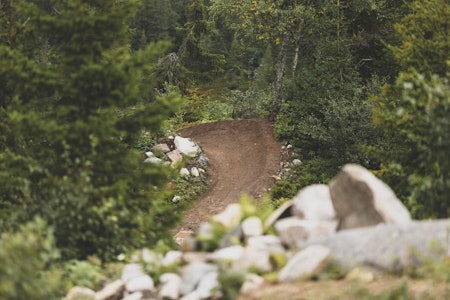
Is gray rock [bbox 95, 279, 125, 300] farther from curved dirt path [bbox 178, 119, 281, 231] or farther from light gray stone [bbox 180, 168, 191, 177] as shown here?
light gray stone [bbox 180, 168, 191, 177]

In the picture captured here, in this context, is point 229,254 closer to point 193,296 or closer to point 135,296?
point 193,296

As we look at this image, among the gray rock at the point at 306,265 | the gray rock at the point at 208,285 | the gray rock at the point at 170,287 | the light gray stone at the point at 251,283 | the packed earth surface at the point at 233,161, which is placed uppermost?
the gray rock at the point at 306,265

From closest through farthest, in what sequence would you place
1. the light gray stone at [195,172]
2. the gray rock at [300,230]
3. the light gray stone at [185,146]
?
the gray rock at [300,230]
the light gray stone at [195,172]
the light gray stone at [185,146]

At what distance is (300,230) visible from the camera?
7434 millimetres

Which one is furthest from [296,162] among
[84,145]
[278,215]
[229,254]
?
[229,254]

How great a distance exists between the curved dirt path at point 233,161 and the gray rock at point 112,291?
8772 mm

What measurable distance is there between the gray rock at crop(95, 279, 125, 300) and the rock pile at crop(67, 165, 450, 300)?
0.01m

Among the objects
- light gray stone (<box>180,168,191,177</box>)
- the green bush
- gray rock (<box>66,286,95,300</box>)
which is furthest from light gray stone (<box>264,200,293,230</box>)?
light gray stone (<box>180,168,191,177</box>)

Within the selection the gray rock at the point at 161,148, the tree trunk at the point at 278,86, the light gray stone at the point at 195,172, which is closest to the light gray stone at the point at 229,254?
the light gray stone at the point at 195,172

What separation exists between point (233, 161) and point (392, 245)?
14731 mm

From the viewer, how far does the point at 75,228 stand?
27.0 feet

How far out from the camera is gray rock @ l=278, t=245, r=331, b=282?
260 inches

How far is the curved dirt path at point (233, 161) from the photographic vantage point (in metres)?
18.0

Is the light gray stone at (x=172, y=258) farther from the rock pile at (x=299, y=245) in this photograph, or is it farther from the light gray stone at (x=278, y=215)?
the light gray stone at (x=278, y=215)
